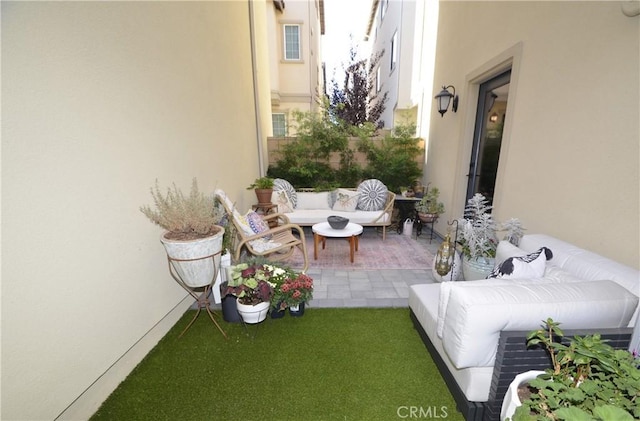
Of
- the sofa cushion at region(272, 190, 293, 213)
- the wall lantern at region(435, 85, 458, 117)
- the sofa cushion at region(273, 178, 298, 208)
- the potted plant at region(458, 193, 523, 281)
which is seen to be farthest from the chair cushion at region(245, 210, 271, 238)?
the wall lantern at region(435, 85, 458, 117)

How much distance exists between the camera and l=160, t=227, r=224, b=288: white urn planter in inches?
67.2

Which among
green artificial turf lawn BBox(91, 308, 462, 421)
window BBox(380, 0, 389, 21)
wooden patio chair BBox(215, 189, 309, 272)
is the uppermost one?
window BBox(380, 0, 389, 21)

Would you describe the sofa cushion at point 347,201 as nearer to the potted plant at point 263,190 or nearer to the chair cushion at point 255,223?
the potted plant at point 263,190

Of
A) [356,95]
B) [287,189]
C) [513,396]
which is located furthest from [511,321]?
[356,95]

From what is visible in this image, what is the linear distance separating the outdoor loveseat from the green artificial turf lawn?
2.22 meters

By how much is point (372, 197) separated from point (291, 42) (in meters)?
6.76

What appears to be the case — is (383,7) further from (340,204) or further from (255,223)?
(255,223)

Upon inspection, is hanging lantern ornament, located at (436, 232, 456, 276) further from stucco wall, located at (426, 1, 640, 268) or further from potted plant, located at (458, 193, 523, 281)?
stucco wall, located at (426, 1, 640, 268)

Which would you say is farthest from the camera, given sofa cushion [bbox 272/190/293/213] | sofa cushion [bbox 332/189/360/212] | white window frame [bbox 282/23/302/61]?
white window frame [bbox 282/23/302/61]

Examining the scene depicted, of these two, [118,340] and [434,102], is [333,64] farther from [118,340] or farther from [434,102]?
[118,340]

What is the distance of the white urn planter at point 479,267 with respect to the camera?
2244 mm

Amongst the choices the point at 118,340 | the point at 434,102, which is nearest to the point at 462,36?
the point at 434,102

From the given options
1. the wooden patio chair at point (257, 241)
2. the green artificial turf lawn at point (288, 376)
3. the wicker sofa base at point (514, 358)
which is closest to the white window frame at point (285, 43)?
the wooden patio chair at point (257, 241)

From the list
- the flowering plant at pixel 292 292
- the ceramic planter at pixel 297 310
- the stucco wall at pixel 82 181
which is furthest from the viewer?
the ceramic planter at pixel 297 310
